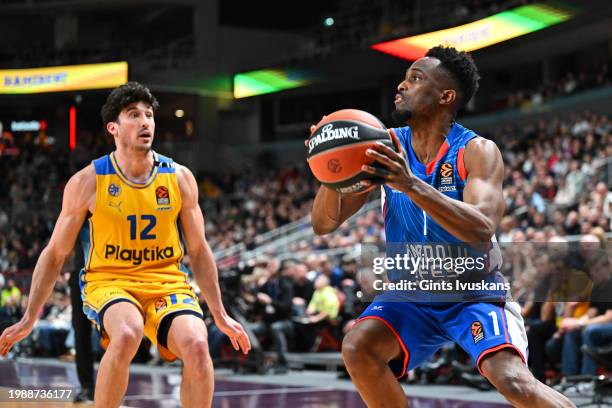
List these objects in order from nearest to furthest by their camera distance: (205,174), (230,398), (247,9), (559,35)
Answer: (230,398), (559,35), (205,174), (247,9)

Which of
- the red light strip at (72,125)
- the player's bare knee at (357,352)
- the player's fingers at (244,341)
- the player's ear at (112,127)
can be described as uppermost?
the red light strip at (72,125)

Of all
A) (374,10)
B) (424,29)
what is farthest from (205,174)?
(424,29)

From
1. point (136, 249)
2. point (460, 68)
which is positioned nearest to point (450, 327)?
point (460, 68)

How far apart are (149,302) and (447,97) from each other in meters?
2.17

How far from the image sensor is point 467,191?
3.93 m

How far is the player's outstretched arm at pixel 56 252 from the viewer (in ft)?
17.4

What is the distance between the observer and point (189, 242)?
5.52 meters

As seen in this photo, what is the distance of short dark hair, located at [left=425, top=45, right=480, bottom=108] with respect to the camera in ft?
14.3

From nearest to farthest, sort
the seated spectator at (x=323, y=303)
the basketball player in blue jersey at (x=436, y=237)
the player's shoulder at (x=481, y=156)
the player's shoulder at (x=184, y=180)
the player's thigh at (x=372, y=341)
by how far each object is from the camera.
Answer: the basketball player in blue jersey at (x=436, y=237)
the player's shoulder at (x=481, y=156)
the player's thigh at (x=372, y=341)
the player's shoulder at (x=184, y=180)
the seated spectator at (x=323, y=303)

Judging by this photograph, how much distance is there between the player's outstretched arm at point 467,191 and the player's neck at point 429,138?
0.21 m

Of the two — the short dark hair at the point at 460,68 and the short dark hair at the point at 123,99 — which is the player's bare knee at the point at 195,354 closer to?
the short dark hair at the point at 123,99

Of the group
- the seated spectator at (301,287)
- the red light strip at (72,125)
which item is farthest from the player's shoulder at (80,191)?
the red light strip at (72,125)

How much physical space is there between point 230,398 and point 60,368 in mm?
4953

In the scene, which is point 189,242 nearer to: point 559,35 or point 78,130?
point 559,35
